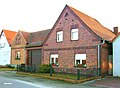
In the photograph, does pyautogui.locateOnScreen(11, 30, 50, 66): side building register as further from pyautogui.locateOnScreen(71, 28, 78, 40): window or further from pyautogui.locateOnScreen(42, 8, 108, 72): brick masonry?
pyautogui.locateOnScreen(71, 28, 78, 40): window

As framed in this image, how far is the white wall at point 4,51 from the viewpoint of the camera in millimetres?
40750

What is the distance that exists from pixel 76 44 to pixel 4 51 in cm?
2274

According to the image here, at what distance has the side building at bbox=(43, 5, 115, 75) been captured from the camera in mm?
21500

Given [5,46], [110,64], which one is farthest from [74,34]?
[5,46]

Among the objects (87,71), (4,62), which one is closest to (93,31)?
(87,71)

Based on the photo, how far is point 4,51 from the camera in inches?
1662

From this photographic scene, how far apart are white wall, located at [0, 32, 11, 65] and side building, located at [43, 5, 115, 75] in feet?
48.0

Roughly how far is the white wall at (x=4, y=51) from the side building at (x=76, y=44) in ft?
48.0

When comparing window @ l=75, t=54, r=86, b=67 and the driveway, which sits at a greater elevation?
window @ l=75, t=54, r=86, b=67

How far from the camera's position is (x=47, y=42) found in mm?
28375

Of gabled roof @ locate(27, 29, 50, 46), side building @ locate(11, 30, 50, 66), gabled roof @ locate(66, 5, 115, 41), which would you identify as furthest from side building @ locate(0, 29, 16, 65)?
gabled roof @ locate(66, 5, 115, 41)

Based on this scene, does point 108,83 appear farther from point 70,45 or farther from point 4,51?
point 4,51

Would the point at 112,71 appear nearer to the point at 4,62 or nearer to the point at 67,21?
the point at 67,21

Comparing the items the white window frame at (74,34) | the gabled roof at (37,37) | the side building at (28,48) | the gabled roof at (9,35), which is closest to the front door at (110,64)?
the white window frame at (74,34)
